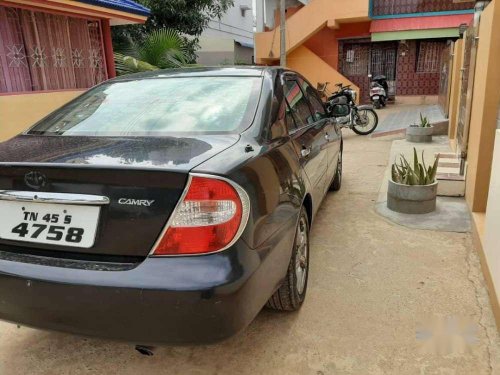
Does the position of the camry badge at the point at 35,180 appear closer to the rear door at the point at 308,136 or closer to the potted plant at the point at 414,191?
the rear door at the point at 308,136

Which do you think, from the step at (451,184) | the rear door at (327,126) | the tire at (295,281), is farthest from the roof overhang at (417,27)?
the tire at (295,281)

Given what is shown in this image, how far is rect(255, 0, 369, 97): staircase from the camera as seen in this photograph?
14.3 m

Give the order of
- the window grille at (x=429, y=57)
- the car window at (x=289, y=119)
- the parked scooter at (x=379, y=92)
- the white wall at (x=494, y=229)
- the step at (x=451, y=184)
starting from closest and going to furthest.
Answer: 1. the white wall at (x=494, y=229)
2. the car window at (x=289, y=119)
3. the step at (x=451, y=184)
4. the parked scooter at (x=379, y=92)
5. the window grille at (x=429, y=57)

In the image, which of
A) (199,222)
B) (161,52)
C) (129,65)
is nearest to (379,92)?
(161,52)

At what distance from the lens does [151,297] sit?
5.49 feet

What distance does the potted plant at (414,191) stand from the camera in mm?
4172

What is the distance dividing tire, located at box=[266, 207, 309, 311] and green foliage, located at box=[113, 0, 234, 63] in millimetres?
9174

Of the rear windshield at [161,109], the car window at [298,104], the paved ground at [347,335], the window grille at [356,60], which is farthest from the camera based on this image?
the window grille at [356,60]

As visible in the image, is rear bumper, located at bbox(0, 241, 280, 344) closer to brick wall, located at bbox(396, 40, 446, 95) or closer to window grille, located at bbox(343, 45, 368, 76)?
brick wall, located at bbox(396, 40, 446, 95)

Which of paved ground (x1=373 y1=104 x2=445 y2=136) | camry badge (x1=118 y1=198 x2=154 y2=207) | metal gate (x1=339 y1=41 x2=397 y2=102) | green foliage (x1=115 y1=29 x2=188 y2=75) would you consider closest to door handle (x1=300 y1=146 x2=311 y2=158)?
camry badge (x1=118 y1=198 x2=154 y2=207)

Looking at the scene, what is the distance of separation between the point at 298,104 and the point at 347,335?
1.80 meters

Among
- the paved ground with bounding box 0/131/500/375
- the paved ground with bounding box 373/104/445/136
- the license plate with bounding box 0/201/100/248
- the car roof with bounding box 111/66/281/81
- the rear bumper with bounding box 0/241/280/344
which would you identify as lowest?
the paved ground with bounding box 0/131/500/375

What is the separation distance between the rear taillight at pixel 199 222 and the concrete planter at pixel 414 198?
2.94m

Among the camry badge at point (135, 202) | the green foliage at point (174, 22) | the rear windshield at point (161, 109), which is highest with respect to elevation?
the green foliage at point (174, 22)
